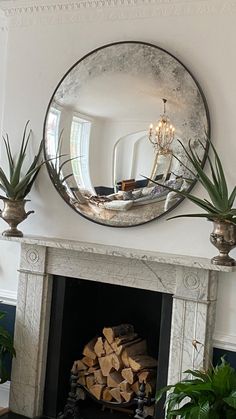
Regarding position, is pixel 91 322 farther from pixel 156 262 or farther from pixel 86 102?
pixel 86 102

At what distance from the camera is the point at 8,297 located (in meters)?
3.66

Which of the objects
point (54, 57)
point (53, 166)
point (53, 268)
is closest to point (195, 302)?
point (53, 268)

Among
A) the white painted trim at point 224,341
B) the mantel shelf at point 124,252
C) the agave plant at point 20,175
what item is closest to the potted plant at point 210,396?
the white painted trim at point 224,341

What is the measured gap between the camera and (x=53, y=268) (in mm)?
3434

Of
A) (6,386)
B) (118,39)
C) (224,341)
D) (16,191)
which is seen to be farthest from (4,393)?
(118,39)

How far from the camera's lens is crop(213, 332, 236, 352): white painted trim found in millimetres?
2928

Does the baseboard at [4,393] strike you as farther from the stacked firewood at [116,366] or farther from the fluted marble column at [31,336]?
the stacked firewood at [116,366]

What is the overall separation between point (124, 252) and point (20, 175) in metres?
0.99

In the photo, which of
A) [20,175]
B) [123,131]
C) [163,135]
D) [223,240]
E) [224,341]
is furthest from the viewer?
[20,175]

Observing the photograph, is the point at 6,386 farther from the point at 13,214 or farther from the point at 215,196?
the point at 215,196

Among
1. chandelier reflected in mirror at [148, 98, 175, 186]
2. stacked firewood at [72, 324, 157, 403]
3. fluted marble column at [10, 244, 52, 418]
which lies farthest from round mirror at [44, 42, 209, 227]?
stacked firewood at [72, 324, 157, 403]

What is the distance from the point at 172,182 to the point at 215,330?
0.86 meters

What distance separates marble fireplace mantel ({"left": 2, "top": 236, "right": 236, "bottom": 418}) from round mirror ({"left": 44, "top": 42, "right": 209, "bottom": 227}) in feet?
0.85

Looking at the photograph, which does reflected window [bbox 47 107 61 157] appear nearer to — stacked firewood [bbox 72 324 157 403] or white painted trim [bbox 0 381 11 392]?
stacked firewood [bbox 72 324 157 403]
